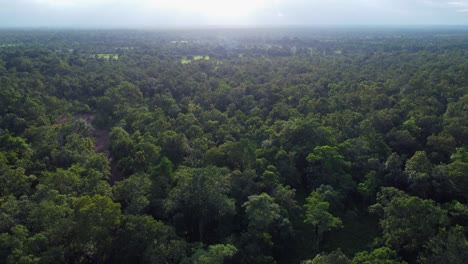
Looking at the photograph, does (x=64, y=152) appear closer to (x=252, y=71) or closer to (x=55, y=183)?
(x=55, y=183)

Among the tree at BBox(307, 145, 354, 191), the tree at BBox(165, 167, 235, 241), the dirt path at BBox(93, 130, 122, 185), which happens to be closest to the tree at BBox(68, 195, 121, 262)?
the tree at BBox(165, 167, 235, 241)

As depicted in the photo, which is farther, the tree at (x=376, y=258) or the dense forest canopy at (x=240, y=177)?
the dense forest canopy at (x=240, y=177)

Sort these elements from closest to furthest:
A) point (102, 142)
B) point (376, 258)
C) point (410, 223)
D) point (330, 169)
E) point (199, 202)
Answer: point (376, 258) < point (410, 223) < point (199, 202) < point (330, 169) < point (102, 142)

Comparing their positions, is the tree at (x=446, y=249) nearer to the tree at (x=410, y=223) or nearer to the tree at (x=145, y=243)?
the tree at (x=410, y=223)

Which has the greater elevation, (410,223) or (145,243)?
(410,223)

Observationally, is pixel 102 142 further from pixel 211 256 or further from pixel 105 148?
pixel 211 256

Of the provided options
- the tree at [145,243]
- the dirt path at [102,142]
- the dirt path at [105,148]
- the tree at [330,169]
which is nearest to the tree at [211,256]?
the tree at [145,243]

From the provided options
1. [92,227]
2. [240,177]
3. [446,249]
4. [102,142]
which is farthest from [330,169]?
[102,142]

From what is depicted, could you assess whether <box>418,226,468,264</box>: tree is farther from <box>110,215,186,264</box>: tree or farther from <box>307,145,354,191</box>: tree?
<box>110,215,186,264</box>: tree
